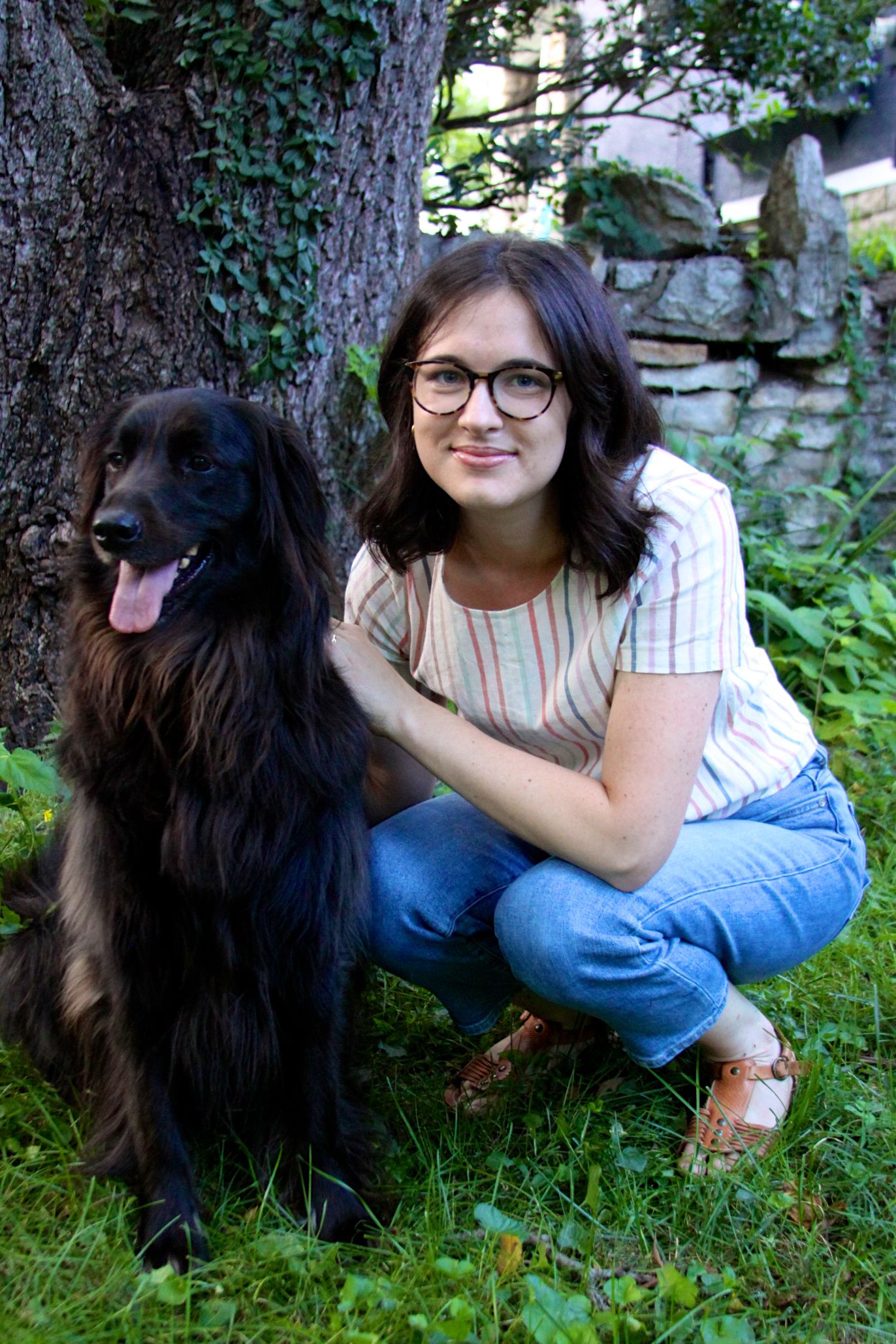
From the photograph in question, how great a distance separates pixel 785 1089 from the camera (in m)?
1.97

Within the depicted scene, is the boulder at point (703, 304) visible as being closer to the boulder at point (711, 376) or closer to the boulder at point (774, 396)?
the boulder at point (711, 376)

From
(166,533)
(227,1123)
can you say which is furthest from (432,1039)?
(166,533)

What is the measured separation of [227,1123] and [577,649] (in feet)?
3.22

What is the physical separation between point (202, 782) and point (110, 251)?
162 centimetres

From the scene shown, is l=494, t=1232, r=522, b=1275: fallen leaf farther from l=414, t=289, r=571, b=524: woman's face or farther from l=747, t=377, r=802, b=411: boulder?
l=747, t=377, r=802, b=411: boulder

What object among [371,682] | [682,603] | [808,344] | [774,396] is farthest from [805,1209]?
[808,344]

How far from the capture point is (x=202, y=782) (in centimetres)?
167

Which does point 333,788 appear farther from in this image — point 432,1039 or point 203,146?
point 203,146

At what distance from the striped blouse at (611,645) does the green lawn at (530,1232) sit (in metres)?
0.57

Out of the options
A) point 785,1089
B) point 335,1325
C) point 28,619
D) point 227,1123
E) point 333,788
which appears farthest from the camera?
point 28,619

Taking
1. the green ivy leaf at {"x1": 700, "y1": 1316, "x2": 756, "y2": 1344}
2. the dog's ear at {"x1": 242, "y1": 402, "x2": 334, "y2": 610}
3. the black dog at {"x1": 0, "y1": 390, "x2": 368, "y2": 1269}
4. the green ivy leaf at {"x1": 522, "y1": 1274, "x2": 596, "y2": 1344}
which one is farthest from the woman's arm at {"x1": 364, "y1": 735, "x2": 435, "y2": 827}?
the green ivy leaf at {"x1": 700, "y1": 1316, "x2": 756, "y2": 1344}

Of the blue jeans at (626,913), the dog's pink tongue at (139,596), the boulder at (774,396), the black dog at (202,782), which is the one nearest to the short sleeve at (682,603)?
the blue jeans at (626,913)

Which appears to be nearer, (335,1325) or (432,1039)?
(335,1325)

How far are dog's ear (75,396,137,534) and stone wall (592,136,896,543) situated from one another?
9.91ft
